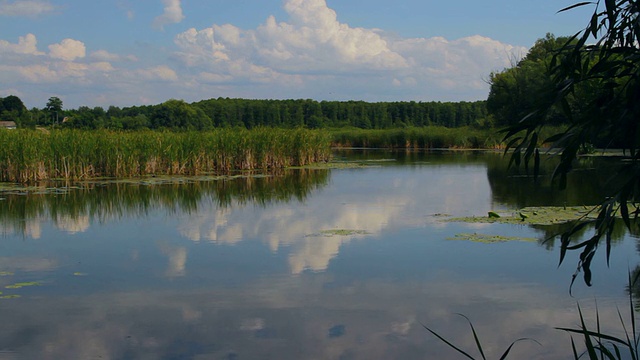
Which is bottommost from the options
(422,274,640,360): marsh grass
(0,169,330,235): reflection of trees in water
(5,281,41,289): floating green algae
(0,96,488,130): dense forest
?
(5,281,41,289): floating green algae

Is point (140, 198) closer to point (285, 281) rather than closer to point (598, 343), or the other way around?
point (285, 281)

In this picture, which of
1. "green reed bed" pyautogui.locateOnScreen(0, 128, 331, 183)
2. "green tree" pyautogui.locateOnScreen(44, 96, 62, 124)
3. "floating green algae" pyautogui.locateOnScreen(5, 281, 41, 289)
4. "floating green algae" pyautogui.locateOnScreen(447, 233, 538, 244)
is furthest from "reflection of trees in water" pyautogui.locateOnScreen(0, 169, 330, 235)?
"green tree" pyautogui.locateOnScreen(44, 96, 62, 124)

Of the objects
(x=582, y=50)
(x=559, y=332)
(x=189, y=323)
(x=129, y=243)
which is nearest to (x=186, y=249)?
(x=129, y=243)

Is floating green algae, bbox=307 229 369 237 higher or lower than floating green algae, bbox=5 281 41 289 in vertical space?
higher

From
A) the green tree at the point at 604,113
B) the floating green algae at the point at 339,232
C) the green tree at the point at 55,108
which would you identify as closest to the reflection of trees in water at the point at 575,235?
the floating green algae at the point at 339,232

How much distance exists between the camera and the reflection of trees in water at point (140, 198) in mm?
12203

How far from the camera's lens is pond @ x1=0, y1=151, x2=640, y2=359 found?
5.11m

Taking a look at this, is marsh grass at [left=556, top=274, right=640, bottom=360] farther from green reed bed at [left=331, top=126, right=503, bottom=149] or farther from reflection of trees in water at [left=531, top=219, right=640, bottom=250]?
green reed bed at [left=331, top=126, right=503, bottom=149]

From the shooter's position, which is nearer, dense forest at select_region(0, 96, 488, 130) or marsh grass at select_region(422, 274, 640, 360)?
marsh grass at select_region(422, 274, 640, 360)

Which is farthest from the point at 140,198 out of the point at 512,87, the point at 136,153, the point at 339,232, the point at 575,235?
the point at 512,87

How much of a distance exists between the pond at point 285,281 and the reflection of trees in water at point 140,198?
118 millimetres

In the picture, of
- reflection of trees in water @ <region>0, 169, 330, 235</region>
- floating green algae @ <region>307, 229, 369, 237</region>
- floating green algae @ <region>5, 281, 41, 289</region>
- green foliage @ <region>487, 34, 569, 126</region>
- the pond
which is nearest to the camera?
the pond

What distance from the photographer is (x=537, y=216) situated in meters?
10.7

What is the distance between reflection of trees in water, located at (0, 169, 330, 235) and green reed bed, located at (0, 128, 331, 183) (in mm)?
1391
